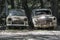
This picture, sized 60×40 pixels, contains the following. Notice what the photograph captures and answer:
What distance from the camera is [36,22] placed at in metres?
18.2

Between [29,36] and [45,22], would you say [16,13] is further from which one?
[29,36]

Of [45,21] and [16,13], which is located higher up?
[16,13]

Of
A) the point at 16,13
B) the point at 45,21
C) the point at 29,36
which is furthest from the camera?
the point at 16,13

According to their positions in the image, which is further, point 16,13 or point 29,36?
point 16,13

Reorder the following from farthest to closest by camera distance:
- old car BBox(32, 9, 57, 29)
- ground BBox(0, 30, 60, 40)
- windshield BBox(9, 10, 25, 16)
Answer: windshield BBox(9, 10, 25, 16)
old car BBox(32, 9, 57, 29)
ground BBox(0, 30, 60, 40)

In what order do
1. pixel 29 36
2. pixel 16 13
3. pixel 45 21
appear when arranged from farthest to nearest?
pixel 16 13 → pixel 45 21 → pixel 29 36

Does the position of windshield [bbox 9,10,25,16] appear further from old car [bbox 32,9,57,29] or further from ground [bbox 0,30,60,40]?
ground [bbox 0,30,60,40]

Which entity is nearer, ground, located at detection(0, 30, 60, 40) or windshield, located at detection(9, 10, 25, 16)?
ground, located at detection(0, 30, 60, 40)

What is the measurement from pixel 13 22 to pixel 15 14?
117 cm

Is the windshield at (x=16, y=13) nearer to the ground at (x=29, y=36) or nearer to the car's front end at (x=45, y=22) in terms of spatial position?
the car's front end at (x=45, y=22)

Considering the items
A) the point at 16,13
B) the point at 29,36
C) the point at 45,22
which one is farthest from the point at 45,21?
the point at 29,36

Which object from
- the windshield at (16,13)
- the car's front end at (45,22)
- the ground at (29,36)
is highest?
the windshield at (16,13)

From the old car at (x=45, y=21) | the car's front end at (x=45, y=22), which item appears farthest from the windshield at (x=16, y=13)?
the car's front end at (x=45, y=22)

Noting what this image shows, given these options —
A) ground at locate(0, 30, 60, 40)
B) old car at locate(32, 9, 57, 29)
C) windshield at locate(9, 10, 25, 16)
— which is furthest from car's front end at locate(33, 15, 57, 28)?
ground at locate(0, 30, 60, 40)
